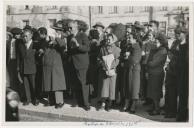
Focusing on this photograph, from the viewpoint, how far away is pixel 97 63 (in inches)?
97.0

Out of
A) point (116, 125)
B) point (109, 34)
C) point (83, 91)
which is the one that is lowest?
point (116, 125)

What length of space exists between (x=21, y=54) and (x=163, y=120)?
3.54 feet

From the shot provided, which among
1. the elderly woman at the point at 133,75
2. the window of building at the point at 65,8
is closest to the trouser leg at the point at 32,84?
the window of building at the point at 65,8

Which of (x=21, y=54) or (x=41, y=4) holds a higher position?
(x=41, y=4)

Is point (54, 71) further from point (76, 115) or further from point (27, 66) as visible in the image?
point (76, 115)

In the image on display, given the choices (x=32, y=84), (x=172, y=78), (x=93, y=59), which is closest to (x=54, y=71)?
(x=32, y=84)

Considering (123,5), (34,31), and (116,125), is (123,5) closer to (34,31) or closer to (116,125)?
(34,31)

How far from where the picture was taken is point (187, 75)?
246 centimetres

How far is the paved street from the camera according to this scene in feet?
8.04

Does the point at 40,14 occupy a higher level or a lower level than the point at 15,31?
higher

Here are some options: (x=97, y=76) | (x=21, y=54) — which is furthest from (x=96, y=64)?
(x=21, y=54)

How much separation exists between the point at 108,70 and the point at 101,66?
0.18ft

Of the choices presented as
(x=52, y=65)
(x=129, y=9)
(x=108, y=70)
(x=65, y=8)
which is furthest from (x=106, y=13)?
(x=52, y=65)

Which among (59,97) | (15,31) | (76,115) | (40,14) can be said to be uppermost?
(40,14)
